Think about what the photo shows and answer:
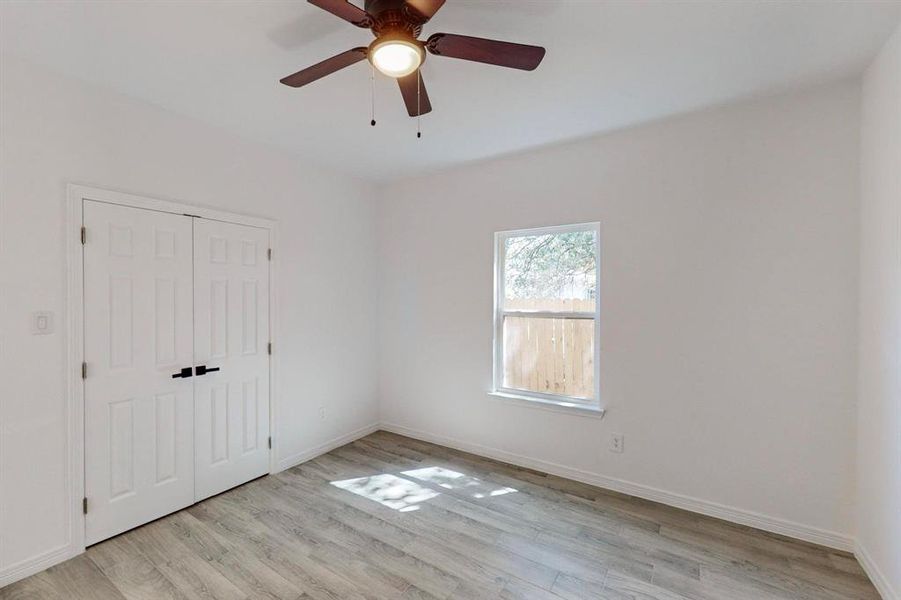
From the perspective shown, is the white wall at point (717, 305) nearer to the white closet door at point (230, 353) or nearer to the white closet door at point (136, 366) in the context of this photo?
the white closet door at point (230, 353)

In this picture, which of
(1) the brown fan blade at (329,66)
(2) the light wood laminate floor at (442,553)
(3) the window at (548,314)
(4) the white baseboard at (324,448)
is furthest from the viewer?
(4) the white baseboard at (324,448)

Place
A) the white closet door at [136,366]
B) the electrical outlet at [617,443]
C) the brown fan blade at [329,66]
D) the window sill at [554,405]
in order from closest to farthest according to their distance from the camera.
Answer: the brown fan blade at [329,66]
the white closet door at [136,366]
the electrical outlet at [617,443]
the window sill at [554,405]

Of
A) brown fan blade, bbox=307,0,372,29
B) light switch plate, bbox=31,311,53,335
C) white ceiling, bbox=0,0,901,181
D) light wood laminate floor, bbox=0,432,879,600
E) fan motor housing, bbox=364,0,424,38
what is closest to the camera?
brown fan blade, bbox=307,0,372,29

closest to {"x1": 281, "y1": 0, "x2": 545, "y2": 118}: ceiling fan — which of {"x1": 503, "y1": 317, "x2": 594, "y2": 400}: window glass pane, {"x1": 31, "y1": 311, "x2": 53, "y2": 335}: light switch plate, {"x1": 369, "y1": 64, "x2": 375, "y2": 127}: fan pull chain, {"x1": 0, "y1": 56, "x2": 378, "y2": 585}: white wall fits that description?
{"x1": 369, "y1": 64, "x2": 375, "y2": 127}: fan pull chain

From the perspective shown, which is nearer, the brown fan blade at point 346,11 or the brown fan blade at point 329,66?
the brown fan blade at point 346,11

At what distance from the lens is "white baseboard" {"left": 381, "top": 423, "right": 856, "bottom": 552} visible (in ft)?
7.43

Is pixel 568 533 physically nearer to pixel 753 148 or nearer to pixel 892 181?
pixel 892 181

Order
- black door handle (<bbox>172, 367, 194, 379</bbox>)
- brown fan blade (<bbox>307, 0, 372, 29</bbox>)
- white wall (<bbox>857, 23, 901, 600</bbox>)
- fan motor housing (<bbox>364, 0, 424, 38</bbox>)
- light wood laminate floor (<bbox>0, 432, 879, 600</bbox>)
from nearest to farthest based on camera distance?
brown fan blade (<bbox>307, 0, 372, 29</bbox>), fan motor housing (<bbox>364, 0, 424, 38</bbox>), white wall (<bbox>857, 23, 901, 600</bbox>), light wood laminate floor (<bbox>0, 432, 879, 600</bbox>), black door handle (<bbox>172, 367, 194, 379</bbox>)

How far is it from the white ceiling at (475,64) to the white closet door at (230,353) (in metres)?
0.92

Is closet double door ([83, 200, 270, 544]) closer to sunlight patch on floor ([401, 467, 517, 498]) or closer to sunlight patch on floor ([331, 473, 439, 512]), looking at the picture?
sunlight patch on floor ([331, 473, 439, 512])

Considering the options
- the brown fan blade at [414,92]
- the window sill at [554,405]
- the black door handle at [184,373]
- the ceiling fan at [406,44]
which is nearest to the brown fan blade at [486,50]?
the ceiling fan at [406,44]

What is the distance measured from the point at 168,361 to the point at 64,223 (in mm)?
980

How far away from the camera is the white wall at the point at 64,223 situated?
1.98m

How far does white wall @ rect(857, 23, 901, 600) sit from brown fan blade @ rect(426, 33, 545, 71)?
177 cm
